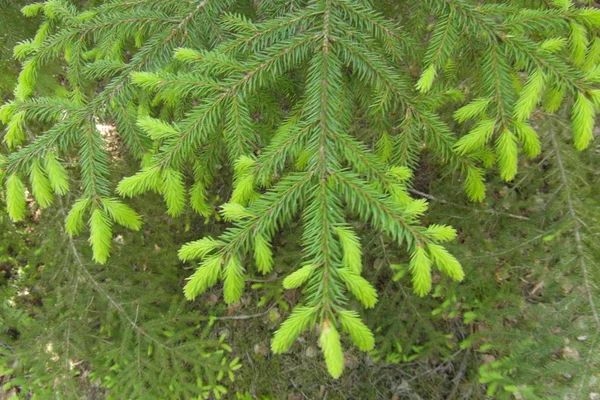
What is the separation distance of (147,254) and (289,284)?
106 inches

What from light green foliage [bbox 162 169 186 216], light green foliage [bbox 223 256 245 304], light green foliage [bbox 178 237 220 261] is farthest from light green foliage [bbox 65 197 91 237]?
light green foliage [bbox 223 256 245 304]

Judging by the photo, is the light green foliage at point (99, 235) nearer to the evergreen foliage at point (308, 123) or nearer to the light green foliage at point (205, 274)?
the evergreen foliage at point (308, 123)

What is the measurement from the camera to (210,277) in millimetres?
1367

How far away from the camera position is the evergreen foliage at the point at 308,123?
134cm

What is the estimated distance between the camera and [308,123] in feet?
5.01

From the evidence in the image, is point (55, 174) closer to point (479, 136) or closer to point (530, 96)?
point (479, 136)

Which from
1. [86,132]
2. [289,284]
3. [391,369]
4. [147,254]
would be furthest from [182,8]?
[391,369]

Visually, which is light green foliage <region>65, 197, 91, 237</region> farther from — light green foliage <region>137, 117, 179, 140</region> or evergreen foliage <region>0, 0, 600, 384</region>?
light green foliage <region>137, 117, 179, 140</region>

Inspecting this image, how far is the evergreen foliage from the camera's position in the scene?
52.9 inches

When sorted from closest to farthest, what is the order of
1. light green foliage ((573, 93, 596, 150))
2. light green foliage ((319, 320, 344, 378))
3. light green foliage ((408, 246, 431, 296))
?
light green foliage ((319, 320, 344, 378)) < light green foliage ((408, 246, 431, 296)) < light green foliage ((573, 93, 596, 150))

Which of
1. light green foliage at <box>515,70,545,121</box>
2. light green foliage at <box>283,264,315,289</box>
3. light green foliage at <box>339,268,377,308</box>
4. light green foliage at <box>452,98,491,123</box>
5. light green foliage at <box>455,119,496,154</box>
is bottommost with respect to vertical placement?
light green foliage at <box>339,268,377,308</box>

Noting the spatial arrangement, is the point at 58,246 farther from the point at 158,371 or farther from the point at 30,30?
the point at 30,30

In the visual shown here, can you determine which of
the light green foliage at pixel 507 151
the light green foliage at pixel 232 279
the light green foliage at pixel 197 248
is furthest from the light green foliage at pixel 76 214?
the light green foliage at pixel 507 151

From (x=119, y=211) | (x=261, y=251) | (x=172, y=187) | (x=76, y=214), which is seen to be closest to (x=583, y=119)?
(x=261, y=251)
